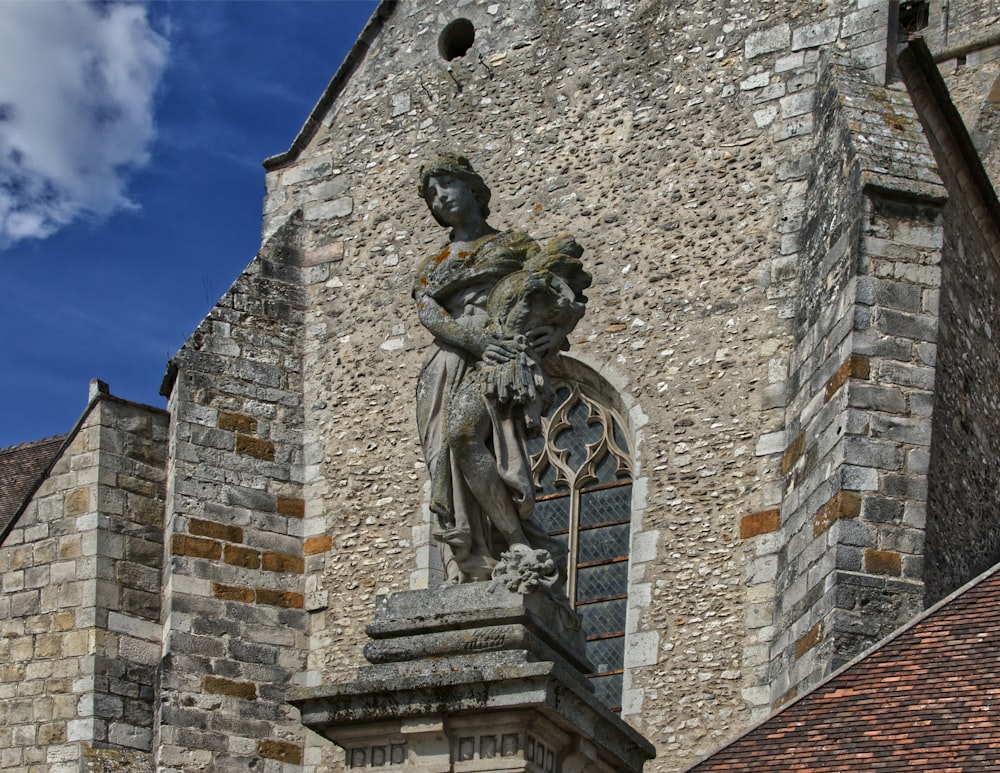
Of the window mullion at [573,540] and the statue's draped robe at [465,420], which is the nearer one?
the statue's draped robe at [465,420]

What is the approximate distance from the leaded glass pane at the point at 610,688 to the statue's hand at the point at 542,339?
5.11 m

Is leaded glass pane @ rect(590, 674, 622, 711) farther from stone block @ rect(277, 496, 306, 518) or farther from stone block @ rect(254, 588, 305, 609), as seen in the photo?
stone block @ rect(277, 496, 306, 518)

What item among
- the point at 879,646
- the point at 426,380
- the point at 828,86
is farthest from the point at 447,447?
the point at 828,86

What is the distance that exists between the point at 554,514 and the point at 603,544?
18.8 inches

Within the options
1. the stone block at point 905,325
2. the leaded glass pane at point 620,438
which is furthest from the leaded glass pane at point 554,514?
the stone block at point 905,325

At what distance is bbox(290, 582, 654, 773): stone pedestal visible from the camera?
26.6 ft

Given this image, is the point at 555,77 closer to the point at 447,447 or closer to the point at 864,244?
the point at 864,244

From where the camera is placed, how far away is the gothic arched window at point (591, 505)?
14.3 m

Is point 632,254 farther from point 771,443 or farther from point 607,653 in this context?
point 607,653

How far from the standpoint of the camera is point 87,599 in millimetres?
14773

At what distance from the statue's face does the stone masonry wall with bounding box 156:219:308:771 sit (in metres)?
5.82

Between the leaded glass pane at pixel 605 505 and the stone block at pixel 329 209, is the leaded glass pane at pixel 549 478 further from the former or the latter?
the stone block at pixel 329 209

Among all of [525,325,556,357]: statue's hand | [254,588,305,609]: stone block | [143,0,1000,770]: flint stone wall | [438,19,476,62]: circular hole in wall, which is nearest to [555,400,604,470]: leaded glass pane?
[143,0,1000,770]: flint stone wall

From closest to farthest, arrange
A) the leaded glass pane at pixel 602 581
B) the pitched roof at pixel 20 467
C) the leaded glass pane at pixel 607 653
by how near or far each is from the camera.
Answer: the leaded glass pane at pixel 607 653 < the leaded glass pane at pixel 602 581 < the pitched roof at pixel 20 467
